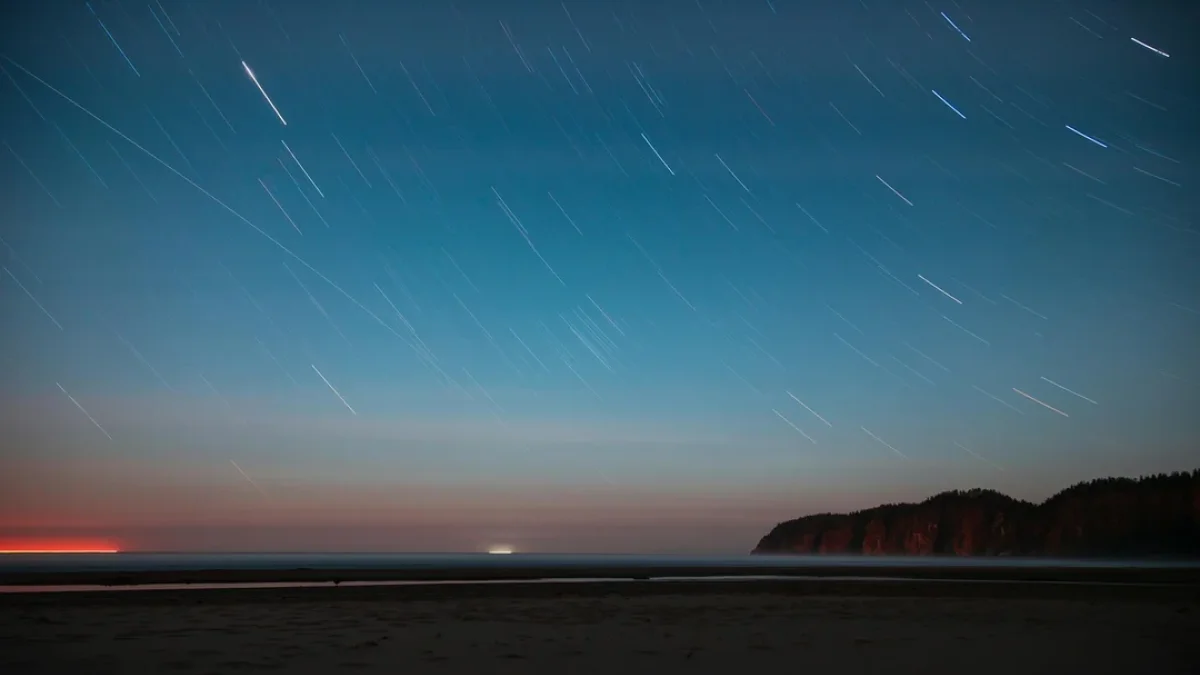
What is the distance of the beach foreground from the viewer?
13680 millimetres

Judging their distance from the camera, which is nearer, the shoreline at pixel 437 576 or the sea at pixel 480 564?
the shoreline at pixel 437 576

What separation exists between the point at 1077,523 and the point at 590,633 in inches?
6308

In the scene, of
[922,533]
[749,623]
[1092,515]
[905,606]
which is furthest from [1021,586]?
[922,533]

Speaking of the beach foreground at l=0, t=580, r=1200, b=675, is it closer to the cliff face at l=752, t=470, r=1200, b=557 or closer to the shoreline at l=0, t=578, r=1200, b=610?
the shoreline at l=0, t=578, r=1200, b=610

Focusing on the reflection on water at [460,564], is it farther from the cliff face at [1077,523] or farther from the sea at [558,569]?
the cliff face at [1077,523]

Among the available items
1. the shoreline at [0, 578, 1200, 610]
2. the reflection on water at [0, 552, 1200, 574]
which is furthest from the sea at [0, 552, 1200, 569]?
the shoreline at [0, 578, 1200, 610]

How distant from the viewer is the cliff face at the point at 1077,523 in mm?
133250

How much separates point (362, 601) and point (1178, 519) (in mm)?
145239

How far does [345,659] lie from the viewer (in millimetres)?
13953

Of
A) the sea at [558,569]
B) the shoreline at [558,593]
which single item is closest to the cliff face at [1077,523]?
the sea at [558,569]

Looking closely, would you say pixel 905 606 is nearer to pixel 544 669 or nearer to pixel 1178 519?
pixel 544 669

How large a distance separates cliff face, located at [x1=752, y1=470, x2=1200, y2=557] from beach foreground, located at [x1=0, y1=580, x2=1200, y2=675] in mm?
124768

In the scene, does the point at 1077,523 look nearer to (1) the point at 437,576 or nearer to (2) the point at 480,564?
(2) the point at 480,564

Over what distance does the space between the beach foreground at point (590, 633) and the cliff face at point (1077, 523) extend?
125m
